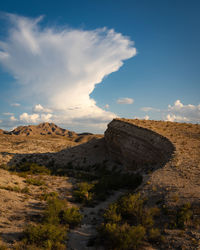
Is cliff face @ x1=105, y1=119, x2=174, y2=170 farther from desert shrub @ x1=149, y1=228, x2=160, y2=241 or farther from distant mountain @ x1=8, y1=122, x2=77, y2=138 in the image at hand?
distant mountain @ x1=8, y1=122, x2=77, y2=138

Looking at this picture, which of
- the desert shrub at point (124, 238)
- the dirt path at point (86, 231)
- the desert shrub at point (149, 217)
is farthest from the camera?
the desert shrub at point (149, 217)

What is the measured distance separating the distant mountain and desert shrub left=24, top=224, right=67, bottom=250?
115m

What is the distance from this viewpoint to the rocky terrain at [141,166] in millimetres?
7801

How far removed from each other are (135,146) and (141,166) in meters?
3.26

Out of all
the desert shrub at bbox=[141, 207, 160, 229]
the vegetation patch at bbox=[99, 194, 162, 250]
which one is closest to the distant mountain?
the vegetation patch at bbox=[99, 194, 162, 250]

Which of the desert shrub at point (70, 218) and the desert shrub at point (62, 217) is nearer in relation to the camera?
the desert shrub at point (62, 217)

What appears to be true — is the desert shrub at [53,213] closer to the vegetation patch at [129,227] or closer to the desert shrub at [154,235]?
the vegetation patch at [129,227]

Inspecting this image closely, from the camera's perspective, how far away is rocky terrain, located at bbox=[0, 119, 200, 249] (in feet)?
25.6

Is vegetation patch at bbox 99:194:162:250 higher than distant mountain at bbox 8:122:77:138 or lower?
lower

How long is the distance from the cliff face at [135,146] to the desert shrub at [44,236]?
44.4 feet

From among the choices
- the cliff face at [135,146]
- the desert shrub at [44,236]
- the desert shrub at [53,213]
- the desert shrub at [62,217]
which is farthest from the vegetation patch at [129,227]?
the cliff face at [135,146]

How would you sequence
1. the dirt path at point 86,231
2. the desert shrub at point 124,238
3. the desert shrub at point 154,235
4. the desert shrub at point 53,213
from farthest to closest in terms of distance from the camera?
the desert shrub at point 53,213
the dirt path at point 86,231
the desert shrub at point 154,235
the desert shrub at point 124,238

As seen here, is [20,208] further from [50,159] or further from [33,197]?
[50,159]

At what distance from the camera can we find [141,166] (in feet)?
73.8
